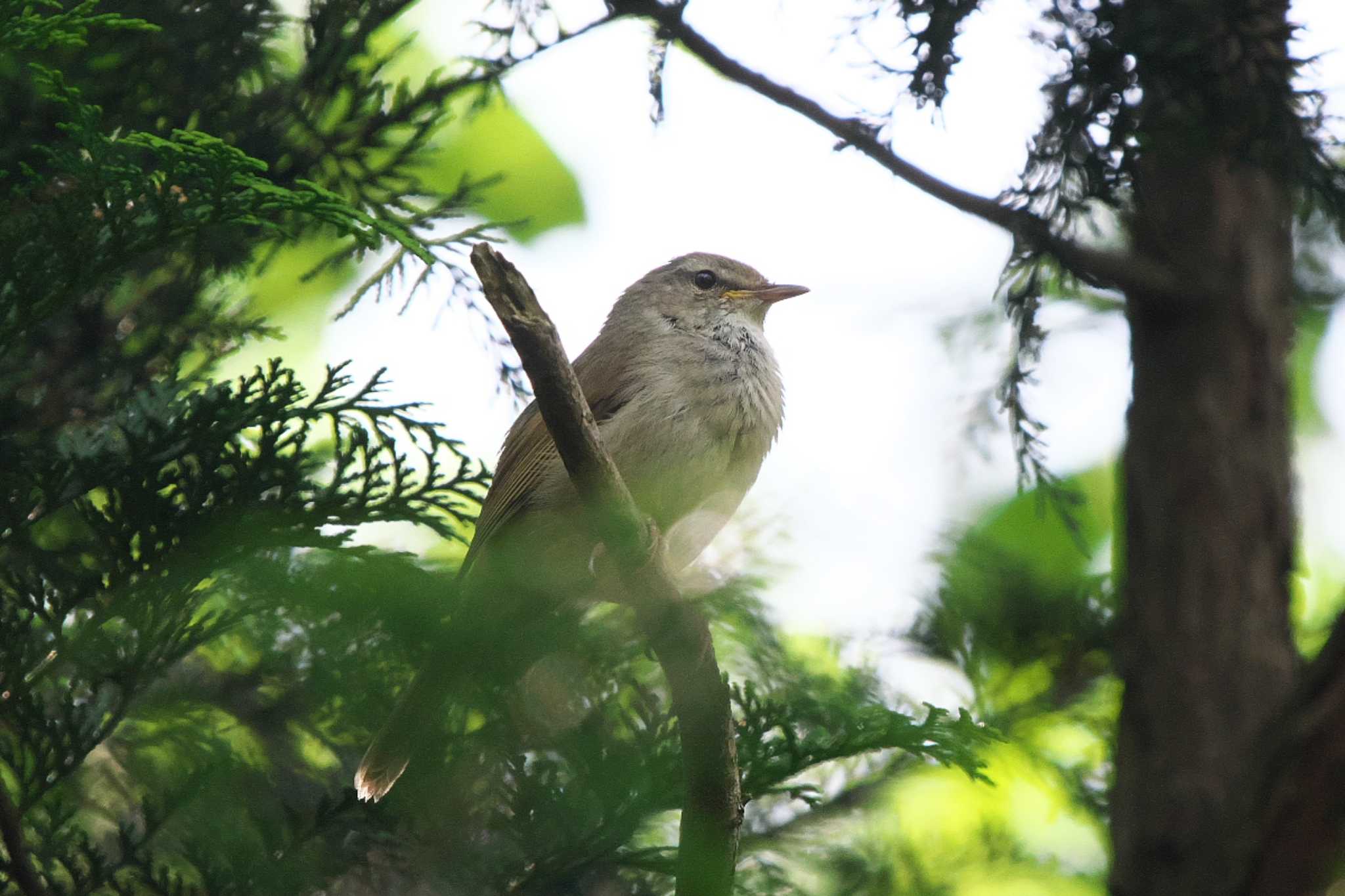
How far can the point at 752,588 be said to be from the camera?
2.24m

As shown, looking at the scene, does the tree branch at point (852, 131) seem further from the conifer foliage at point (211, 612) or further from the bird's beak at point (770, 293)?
the bird's beak at point (770, 293)

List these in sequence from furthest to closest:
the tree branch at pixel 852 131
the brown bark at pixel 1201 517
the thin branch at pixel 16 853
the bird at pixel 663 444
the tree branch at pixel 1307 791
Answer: the bird at pixel 663 444 < the brown bark at pixel 1201 517 < the tree branch at pixel 852 131 < the thin branch at pixel 16 853 < the tree branch at pixel 1307 791

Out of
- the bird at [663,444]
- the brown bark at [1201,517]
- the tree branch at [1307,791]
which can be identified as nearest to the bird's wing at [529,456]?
the bird at [663,444]

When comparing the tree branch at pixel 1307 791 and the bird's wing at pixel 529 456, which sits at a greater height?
the bird's wing at pixel 529 456

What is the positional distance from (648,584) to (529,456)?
55.5 inches

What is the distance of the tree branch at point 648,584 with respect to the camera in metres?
2.64

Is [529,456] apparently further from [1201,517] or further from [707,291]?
[1201,517]

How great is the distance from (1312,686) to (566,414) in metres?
1.52

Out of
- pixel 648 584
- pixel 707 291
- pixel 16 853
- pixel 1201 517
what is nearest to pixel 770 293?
pixel 707 291

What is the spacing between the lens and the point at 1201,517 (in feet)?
13.8

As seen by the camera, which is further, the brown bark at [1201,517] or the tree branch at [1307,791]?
the brown bark at [1201,517]

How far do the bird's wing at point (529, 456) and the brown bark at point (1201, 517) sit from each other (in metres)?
1.75

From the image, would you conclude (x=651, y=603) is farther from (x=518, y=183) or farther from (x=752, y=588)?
(x=518, y=183)

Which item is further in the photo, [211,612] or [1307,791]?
[211,612]
